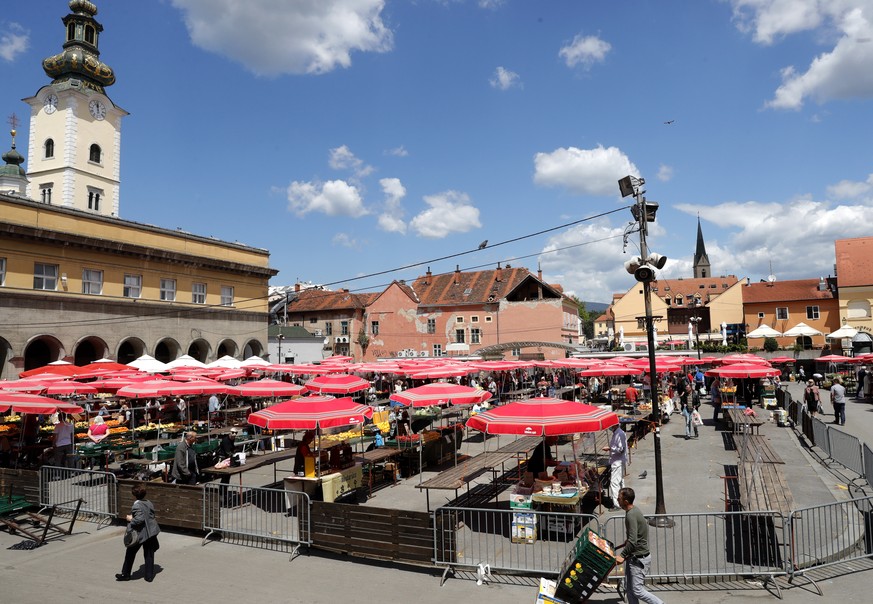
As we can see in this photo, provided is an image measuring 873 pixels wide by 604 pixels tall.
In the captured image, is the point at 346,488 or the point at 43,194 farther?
the point at 43,194

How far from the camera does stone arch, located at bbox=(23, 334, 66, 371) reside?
108 ft

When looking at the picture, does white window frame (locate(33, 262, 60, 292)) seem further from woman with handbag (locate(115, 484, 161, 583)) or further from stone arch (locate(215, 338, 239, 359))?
woman with handbag (locate(115, 484, 161, 583))

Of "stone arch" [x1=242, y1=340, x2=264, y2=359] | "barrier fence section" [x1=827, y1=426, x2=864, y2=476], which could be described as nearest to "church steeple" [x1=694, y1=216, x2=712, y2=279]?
"stone arch" [x1=242, y1=340, x2=264, y2=359]

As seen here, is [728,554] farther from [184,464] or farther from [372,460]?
[184,464]

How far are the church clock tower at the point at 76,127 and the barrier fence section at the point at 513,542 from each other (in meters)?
55.4

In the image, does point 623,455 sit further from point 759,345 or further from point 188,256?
point 759,345

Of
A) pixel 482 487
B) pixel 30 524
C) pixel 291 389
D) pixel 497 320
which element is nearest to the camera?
pixel 30 524

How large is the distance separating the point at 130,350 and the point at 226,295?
7.83 metres

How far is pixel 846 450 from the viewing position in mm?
14641

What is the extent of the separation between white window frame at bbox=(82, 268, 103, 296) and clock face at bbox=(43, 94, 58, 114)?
28031mm

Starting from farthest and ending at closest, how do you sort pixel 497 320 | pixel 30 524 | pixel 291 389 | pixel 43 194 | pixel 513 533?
1. pixel 497 320
2. pixel 43 194
3. pixel 291 389
4. pixel 30 524
5. pixel 513 533

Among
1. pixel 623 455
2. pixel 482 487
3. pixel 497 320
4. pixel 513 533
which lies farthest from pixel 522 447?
pixel 497 320

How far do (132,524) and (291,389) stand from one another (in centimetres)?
868

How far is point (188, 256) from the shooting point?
41000mm
